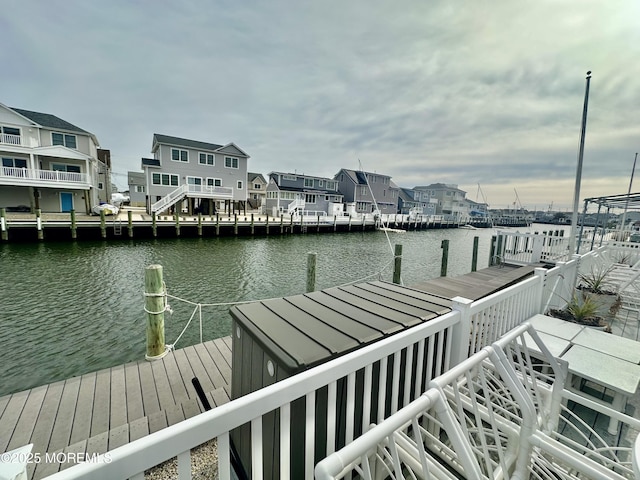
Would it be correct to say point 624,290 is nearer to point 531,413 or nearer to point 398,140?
point 531,413

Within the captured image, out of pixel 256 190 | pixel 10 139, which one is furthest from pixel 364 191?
pixel 10 139

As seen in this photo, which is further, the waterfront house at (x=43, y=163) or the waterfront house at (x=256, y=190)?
the waterfront house at (x=256, y=190)

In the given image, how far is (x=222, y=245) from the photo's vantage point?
17359 millimetres

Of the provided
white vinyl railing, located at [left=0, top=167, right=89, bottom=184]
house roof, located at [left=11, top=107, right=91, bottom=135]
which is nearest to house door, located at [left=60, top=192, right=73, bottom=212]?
white vinyl railing, located at [left=0, top=167, right=89, bottom=184]

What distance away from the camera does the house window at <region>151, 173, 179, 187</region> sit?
2377 centimetres

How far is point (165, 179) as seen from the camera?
24.2 metres

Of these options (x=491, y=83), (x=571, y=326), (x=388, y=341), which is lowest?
(x=571, y=326)

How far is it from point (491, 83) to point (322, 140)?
21.7m

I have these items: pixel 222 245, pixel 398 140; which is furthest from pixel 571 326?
pixel 398 140

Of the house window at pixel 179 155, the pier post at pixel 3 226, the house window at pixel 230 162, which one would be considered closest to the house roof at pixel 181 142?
the house window at pixel 179 155

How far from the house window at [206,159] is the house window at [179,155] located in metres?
1.15

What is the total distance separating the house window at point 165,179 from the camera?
23766 millimetres

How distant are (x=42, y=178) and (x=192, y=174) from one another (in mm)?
10280

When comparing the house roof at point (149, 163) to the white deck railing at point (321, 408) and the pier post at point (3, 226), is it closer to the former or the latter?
the pier post at point (3, 226)
